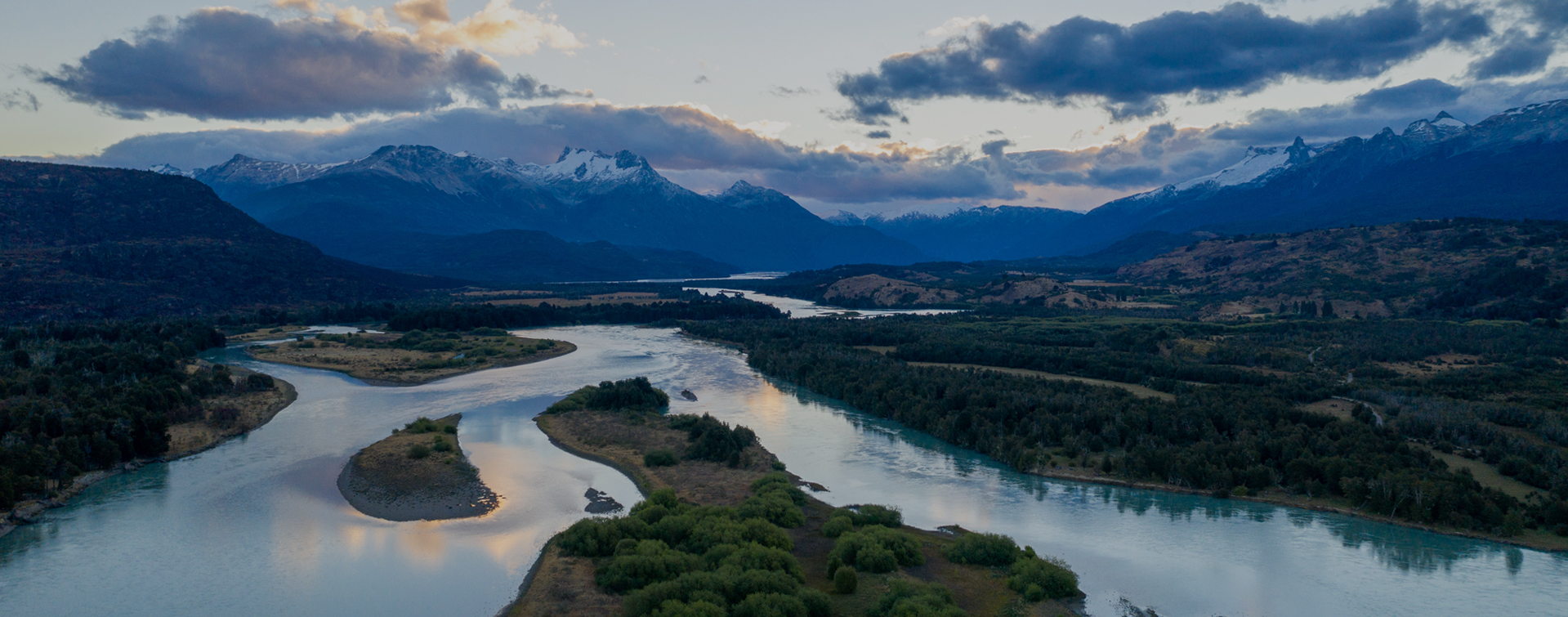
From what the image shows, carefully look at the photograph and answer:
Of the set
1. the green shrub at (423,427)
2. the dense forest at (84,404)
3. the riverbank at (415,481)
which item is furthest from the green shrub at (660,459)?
the dense forest at (84,404)

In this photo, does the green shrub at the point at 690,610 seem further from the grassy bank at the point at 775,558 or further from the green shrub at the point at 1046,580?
the green shrub at the point at 1046,580

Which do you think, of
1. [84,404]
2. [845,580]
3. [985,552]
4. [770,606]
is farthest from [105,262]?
[985,552]

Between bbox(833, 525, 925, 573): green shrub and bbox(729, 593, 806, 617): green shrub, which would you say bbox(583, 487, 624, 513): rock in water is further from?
bbox(729, 593, 806, 617): green shrub

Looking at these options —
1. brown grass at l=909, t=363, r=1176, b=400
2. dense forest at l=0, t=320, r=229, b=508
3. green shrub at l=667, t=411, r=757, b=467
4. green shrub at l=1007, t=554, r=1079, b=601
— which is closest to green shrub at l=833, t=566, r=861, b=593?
green shrub at l=1007, t=554, r=1079, b=601

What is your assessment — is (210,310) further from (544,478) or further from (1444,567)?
(1444,567)

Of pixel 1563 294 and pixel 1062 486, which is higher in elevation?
pixel 1563 294

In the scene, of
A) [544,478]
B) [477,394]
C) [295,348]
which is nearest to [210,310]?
[295,348]
